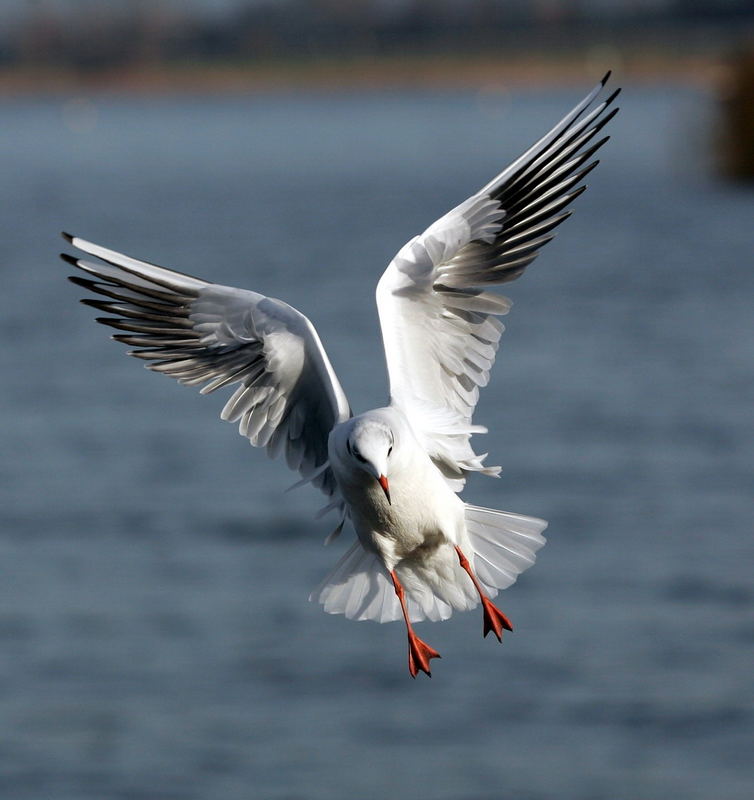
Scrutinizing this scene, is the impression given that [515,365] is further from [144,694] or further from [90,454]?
[144,694]

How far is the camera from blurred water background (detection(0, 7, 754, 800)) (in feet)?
37.6

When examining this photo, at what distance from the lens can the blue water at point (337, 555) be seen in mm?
11469

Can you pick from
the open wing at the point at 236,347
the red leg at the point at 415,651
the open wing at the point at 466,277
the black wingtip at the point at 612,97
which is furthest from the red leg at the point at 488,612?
the black wingtip at the point at 612,97

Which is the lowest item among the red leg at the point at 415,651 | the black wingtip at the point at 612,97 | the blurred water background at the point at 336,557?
the blurred water background at the point at 336,557

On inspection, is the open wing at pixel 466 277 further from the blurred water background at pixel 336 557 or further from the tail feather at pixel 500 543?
the blurred water background at pixel 336 557

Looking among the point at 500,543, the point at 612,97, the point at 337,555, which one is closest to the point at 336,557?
the point at 337,555

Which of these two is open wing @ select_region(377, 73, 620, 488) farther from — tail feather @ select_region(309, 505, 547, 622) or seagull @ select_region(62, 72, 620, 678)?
tail feather @ select_region(309, 505, 547, 622)

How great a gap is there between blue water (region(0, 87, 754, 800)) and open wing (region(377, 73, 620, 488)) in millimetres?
4547

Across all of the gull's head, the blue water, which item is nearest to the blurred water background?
the blue water

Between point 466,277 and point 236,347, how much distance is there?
936 millimetres

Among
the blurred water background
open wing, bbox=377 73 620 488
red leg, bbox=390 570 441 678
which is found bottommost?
the blurred water background

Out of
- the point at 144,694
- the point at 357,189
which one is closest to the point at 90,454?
the point at 144,694

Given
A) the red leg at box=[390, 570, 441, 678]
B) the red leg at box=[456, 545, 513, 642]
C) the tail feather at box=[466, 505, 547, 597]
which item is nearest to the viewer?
the red leg at box=[390, 570, 441, 678]

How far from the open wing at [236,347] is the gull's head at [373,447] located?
65 cm
